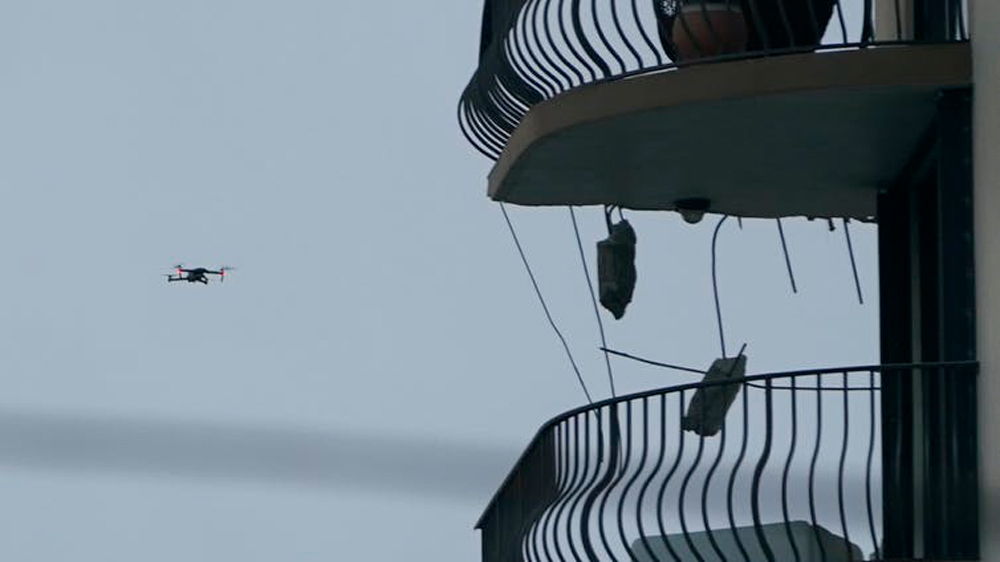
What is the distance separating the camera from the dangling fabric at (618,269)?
18.8m

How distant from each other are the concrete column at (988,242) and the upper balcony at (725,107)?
0.19 meters

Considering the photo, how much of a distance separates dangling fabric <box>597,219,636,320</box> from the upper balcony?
18 centimetres

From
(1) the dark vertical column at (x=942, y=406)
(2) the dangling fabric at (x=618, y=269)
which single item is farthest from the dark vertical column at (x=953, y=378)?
(2) the dangling fabric at (x=618, y=269)

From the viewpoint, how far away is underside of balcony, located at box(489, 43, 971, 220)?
15.7 m

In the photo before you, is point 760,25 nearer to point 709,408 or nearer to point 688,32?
point 688,32

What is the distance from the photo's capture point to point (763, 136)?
16703 mm

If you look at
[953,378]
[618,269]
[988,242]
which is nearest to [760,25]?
[988,242]

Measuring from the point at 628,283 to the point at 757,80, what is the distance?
10.2 ft

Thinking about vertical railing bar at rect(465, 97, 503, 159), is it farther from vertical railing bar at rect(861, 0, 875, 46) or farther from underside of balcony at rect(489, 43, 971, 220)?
vertical railing bar at rect(861, 0, 875, 46)

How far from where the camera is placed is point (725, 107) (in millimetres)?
16062

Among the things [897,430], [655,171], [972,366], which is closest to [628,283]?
[655,171]

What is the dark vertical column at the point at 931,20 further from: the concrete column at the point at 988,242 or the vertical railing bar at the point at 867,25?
the concrete column at the point at 988,242

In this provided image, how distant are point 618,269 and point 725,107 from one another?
2.84m

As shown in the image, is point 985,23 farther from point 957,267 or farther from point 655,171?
point 655,171
